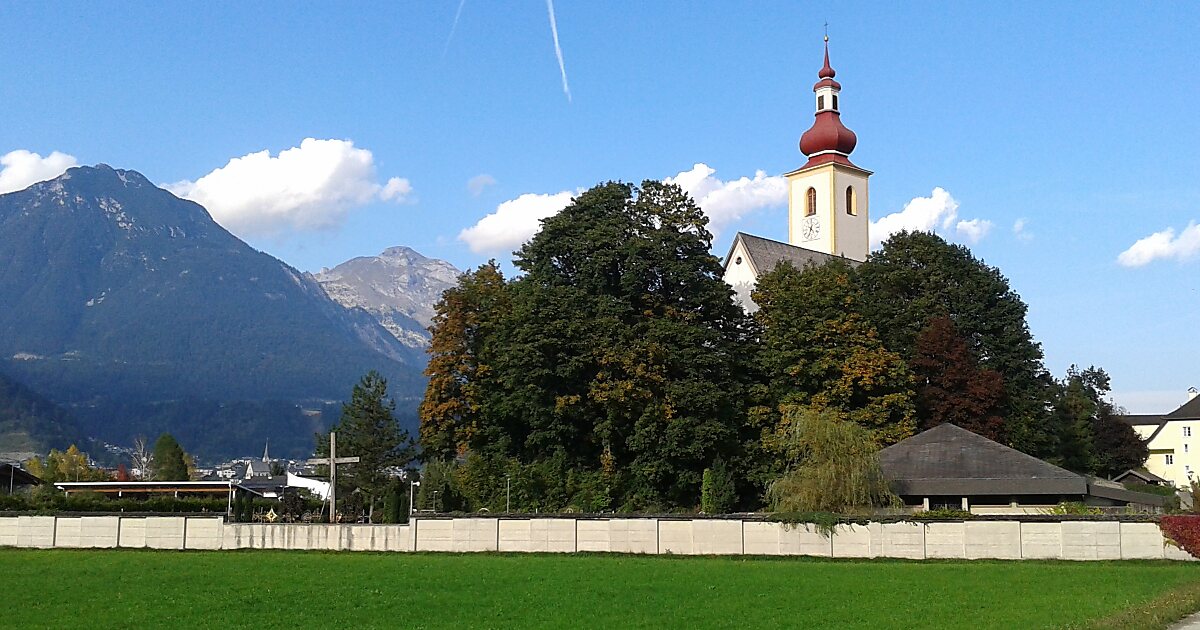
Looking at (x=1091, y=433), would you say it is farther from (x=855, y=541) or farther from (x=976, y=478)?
(x=855, y=541)

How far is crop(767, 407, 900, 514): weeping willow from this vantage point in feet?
129

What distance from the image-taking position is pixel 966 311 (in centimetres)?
6475

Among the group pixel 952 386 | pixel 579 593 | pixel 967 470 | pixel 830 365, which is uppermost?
pixel 830 365

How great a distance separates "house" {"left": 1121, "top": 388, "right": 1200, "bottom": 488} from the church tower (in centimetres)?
3346

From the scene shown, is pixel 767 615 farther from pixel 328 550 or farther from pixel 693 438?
pixel 693 438

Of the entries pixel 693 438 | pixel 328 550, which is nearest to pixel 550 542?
pixel 328 550

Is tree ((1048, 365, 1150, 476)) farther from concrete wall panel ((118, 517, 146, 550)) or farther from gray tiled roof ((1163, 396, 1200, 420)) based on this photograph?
concrete wall panel ((118, 517, 146, 550))

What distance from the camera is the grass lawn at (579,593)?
19766mm

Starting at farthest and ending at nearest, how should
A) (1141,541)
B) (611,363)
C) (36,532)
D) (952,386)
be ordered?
(952,386) < (611,363) < (36,532) < (1141,541)

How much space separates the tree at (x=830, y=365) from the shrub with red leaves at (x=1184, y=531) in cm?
1945

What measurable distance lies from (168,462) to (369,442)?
174ft

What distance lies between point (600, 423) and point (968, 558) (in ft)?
67.7

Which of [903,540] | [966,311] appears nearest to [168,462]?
[966,311]

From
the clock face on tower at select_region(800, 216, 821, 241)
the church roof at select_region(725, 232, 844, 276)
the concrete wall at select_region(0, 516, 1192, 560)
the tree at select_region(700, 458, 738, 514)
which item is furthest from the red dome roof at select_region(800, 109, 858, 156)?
the concrete wall at select_region(0, 516, 1192, 560)
